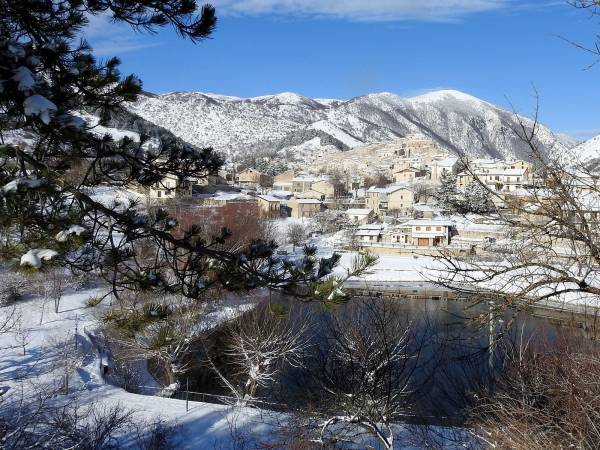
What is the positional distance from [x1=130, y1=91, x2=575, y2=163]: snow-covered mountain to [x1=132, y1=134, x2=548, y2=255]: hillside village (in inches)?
1241

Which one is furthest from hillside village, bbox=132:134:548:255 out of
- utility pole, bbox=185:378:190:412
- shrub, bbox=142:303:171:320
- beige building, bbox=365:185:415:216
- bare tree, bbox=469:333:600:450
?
utility pole, bbox=185:378:190:412

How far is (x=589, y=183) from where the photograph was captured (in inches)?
102

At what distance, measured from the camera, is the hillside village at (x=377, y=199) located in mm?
7404

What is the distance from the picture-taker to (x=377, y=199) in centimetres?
4112

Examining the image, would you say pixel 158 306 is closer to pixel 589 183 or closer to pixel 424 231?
pixel 589 183

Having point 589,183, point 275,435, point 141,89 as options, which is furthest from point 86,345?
point 589,183

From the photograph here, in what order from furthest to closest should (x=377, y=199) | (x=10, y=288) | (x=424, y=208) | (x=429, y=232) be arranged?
(x=377, y=199) → (x=424, y=208) → (x=429, y=232) → (x=10, y=288)

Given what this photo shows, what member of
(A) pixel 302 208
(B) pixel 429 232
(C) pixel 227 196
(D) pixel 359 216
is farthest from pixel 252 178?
(B) pixel 429 232

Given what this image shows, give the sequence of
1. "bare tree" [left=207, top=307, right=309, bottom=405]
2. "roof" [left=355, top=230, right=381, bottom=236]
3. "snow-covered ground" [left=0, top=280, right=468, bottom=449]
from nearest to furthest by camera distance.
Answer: "snow-covered ground" [left=0, top=280, right=468, bottom=449] → "bare tree" [left=207, top=307, right=309, bottom=405] → "roof" [left=355, top=230, right=381, bottom=236]

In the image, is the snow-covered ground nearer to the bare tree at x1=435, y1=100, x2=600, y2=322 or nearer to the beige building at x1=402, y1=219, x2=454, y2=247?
the bare tree at x1=435, y1=100, x2=600, y2=322

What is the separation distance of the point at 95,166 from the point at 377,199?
127 feet

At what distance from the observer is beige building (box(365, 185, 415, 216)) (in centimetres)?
4031

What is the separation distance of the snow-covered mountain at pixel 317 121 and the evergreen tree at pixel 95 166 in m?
85.5

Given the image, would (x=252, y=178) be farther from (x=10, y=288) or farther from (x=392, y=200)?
(x=10, y=288)
